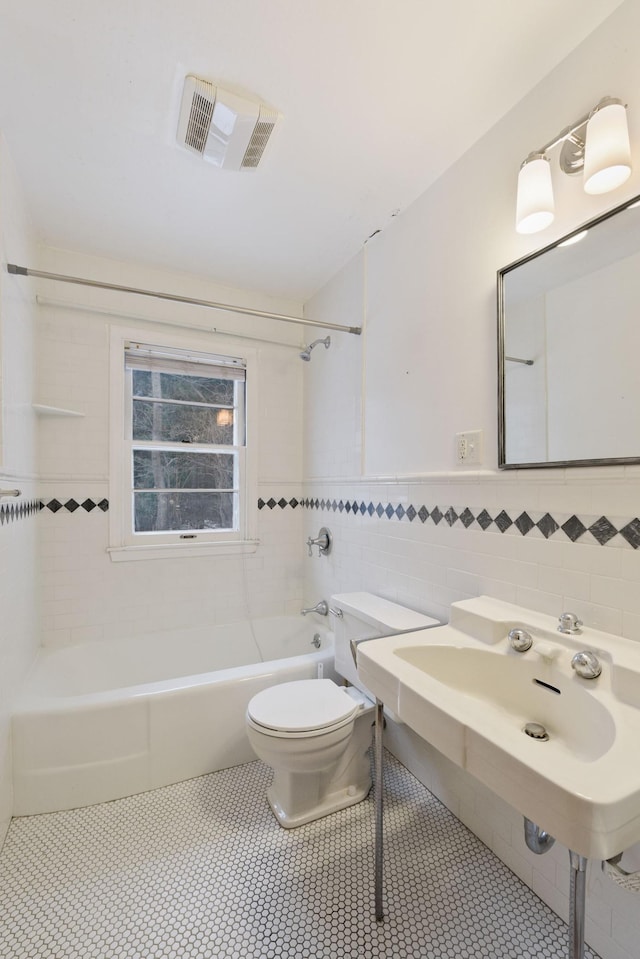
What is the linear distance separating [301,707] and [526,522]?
1.01m

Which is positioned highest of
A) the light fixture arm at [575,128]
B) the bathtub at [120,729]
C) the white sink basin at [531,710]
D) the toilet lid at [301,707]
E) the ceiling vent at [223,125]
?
the ceiling vent at [223,125]

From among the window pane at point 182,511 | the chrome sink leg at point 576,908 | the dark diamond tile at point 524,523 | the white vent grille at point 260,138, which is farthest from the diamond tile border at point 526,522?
the white vent grille at point 260,138

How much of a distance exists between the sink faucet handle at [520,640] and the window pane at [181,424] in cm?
205

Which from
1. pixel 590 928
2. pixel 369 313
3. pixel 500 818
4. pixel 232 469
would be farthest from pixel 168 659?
pixel 369 313

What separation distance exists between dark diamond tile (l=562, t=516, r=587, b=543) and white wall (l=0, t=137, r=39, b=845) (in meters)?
1.83

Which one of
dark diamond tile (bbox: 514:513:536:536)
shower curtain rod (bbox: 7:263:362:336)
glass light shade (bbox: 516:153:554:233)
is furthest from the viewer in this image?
shower curtain rod (bbox: 7:263:362:336)

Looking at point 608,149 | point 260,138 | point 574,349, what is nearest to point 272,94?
point 260,138

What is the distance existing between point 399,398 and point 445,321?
1.26 feet

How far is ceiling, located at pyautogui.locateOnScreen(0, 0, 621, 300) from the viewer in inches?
42.9

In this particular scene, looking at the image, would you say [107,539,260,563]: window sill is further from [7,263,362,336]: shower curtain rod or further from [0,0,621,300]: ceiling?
[0,0,621,300]: ceiling

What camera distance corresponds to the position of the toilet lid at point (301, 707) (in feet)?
4.64

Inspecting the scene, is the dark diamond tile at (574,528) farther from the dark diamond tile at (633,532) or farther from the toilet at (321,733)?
the toilet at (321,733)

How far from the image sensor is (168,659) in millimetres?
2404

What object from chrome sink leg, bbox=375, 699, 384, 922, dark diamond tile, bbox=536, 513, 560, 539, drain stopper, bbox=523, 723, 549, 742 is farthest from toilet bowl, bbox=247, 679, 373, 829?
dark diamond tile, bbox=536, 513, 560, 539
